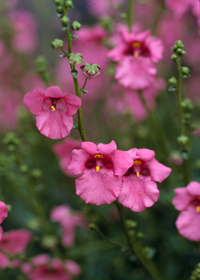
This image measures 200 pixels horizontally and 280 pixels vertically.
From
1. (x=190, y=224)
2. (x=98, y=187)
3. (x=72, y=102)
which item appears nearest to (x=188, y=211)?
(x=190, y=224)

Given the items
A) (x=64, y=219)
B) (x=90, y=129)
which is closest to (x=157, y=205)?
(x=64, y=219)

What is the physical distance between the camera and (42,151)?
2.00 m

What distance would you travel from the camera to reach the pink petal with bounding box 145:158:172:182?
2.99 feet

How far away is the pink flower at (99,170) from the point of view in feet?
2.80

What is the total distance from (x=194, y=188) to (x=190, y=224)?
0.12 m

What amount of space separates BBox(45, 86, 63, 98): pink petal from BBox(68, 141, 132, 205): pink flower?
15cm

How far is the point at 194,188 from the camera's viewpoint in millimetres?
949

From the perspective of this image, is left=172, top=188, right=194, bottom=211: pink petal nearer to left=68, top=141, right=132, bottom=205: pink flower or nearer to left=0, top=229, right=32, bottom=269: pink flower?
left=68, top=141, right=132, bottom=205: pink flower

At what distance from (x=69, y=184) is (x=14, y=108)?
65 centimetres

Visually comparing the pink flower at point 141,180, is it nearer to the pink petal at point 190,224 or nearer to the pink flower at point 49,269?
the pink petal at point 190,224

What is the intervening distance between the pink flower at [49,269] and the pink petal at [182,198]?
0.60 meters

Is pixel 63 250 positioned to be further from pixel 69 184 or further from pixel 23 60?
pixel 23 60

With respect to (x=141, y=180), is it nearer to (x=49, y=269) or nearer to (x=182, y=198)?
(x=182, y=198)

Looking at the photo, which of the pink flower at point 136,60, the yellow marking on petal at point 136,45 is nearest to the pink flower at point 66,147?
the pink flower at point 136,60
